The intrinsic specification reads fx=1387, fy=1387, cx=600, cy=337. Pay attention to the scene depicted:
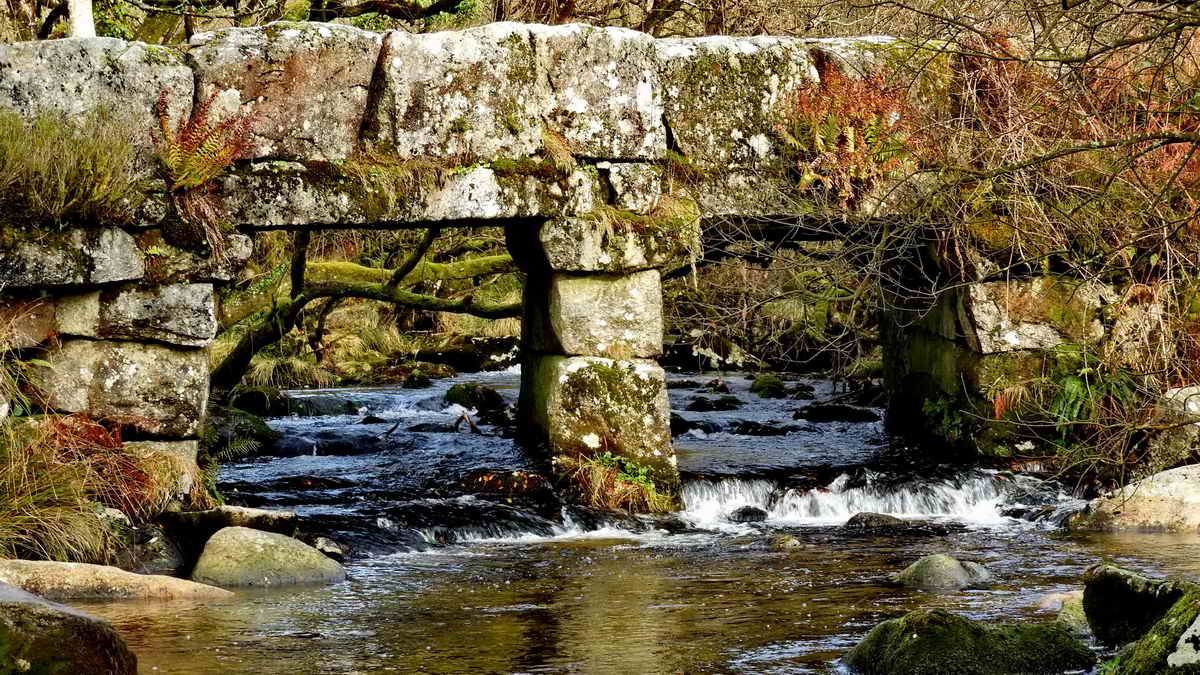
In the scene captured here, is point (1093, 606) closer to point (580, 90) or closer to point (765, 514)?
point (765, 514)

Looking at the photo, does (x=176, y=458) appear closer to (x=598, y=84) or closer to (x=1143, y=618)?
(x=598, y=84)

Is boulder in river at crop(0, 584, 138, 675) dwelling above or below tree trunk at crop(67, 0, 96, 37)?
below

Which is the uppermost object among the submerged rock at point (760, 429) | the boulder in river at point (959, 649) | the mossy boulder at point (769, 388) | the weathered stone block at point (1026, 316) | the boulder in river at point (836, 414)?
the weathered stone block at point (1026, 316)

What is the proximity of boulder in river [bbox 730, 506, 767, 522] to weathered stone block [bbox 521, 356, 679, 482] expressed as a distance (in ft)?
1.65

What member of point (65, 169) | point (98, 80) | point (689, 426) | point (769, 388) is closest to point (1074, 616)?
point (65, 169)

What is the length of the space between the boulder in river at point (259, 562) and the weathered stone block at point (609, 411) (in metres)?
2.43

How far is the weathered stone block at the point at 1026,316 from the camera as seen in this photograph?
34.8 ft

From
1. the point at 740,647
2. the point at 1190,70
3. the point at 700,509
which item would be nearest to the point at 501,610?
the point at 740,647

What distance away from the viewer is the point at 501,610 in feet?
21.6

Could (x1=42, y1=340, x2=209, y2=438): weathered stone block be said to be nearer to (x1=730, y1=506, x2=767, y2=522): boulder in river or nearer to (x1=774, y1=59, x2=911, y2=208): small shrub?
(x1=730, y1=506, x2=767, y2=522): boulder in river

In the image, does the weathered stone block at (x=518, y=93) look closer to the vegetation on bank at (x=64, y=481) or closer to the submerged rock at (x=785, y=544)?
the vegetation on bank at (x=64, y=481)

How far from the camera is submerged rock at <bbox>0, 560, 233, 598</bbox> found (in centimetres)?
668

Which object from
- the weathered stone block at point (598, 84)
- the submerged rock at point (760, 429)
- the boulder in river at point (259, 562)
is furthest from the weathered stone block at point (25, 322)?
the submerged rock at point (760, 429)

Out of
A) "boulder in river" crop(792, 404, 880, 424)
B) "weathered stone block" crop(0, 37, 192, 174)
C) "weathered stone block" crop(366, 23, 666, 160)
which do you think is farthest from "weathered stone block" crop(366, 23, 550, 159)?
"boulder in river" crop(792, 404, 880, 424)
